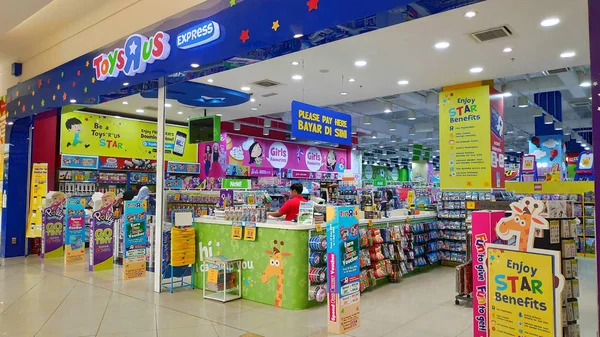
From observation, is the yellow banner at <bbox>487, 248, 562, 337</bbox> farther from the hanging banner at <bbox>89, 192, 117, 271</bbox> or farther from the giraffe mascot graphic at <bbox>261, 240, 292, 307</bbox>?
the hanging banner at <bbox>89, 192, 117, 271</bbox>

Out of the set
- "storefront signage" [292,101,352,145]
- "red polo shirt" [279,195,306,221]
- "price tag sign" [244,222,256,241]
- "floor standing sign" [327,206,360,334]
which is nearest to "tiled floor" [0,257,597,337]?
"floor standing sign" [327,206,360,334]

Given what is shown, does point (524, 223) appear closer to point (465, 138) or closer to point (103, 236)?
point (465, 138)

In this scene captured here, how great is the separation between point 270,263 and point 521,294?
10.3 feet

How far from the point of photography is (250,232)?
18.8 ft

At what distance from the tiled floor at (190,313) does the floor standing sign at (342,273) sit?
0.55 feet

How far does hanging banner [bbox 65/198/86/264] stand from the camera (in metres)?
8.59

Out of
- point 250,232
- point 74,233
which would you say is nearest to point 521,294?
point 250,232

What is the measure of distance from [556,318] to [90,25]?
813cm

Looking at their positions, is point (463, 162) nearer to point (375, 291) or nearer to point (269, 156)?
point (375, 291)

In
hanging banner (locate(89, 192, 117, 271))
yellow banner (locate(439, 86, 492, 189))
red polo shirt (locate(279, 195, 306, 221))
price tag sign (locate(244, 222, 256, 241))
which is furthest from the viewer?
yellow banner (locate(439, 86, 492, 189))

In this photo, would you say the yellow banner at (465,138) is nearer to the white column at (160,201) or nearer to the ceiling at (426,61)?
the ceiling at (426,61)

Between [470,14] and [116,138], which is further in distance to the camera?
[116,138]

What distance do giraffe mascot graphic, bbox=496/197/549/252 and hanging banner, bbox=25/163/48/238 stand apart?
32.4 feet

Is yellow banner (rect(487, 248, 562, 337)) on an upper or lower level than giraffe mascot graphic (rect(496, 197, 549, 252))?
lower
